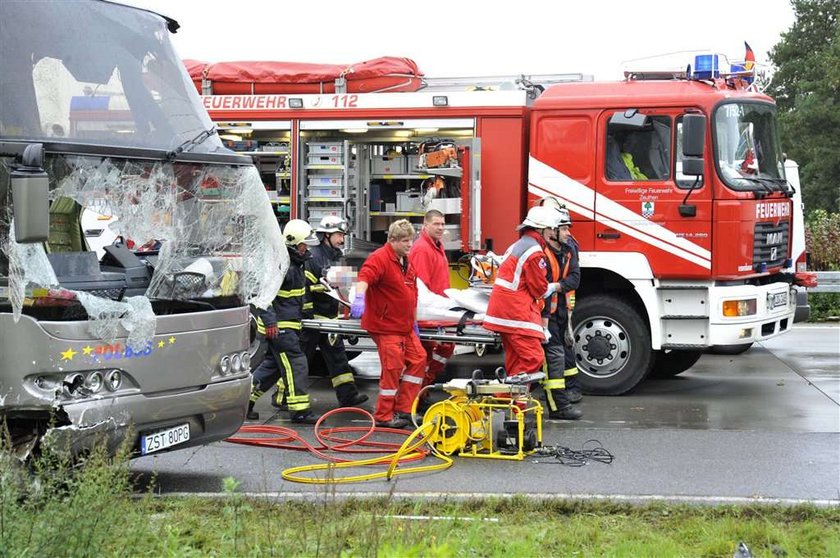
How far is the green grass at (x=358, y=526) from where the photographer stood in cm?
506

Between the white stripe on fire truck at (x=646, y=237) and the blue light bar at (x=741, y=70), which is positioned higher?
the blue light bar at (x=741, y=70)

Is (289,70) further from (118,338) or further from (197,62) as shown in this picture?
(118,338)

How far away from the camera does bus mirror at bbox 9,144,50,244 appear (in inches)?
235

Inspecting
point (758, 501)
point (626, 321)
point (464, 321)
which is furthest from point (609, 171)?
point (758, 501)

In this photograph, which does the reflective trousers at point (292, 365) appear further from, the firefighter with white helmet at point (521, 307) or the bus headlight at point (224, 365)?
the bus headlight at point (224, 365)

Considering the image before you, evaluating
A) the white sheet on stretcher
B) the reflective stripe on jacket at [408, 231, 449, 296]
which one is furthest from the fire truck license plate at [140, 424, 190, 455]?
the reflective stripe on jacket at [408, 231, 449, 296]

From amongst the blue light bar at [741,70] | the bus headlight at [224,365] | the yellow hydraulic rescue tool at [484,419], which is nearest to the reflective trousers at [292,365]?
the yellow hydraulic rescue tool at [484,419]

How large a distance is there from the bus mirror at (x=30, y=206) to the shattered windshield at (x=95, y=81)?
0.68 metres

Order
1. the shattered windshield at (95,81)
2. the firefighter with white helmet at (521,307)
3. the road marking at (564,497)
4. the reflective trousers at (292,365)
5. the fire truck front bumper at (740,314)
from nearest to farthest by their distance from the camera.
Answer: the shattered windshield at (95,81) → the road marking at (564,497) → the firefighter with white helmet at (521,307) → the reflective trousers at (292,365) → the fire truck front bumper at (740,314)

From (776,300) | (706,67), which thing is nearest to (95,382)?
(706,67)

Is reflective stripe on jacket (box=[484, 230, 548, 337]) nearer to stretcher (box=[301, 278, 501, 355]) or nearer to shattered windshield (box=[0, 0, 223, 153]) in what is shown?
stretcher (box=[301, 278, 501, 355])

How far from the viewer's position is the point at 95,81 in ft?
23.5

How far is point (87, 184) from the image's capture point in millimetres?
6742

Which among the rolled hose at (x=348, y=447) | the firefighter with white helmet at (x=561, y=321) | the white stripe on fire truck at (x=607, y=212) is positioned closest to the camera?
the rolled hose at (x=348, y=447)
